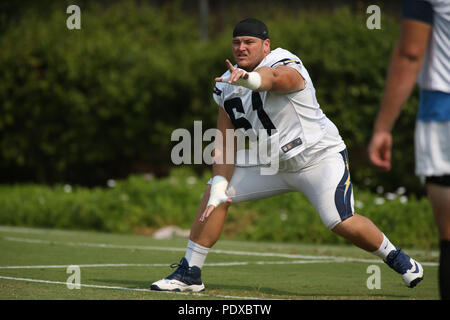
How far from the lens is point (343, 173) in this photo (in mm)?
6184

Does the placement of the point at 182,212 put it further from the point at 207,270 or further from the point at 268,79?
the point at 268,79

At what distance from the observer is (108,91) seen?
1579 cm

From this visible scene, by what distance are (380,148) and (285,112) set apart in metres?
2.29

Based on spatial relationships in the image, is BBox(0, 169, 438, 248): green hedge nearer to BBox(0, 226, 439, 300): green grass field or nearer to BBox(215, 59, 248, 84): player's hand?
BBox(0, 226, 439, 300): green grass field

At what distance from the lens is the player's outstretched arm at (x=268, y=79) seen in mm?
5176

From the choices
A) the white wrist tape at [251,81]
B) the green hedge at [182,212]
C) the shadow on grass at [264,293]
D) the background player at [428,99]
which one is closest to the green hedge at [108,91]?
the green hedge at [182,212]

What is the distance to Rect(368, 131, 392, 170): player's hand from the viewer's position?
151 inches

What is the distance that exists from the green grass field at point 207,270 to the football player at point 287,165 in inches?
13.7

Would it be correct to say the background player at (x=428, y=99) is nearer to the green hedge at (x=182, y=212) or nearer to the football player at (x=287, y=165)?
the football player at (x=287, y=165)

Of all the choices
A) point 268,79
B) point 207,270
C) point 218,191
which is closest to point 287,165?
point 218,191

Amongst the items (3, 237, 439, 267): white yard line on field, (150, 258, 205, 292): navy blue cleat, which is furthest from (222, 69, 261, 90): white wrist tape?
(3, 237, 439, 267): white yard line on field

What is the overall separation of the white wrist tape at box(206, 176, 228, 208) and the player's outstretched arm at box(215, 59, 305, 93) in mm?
868

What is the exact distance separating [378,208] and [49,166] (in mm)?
8397

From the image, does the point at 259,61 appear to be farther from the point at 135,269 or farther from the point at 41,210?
the point at 41,210
